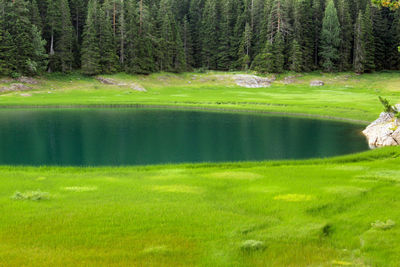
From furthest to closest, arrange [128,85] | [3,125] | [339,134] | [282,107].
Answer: [128,85] < [282,107] < [3,125] < [339,134]

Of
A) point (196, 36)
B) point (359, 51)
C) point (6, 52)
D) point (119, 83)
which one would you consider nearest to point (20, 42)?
point (6, 52)

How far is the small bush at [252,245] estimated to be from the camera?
8.18 meters

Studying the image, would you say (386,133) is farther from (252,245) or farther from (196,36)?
(196,36)

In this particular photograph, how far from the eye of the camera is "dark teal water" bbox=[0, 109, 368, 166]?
2597 centimetres

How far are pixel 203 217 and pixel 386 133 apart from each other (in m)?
24.3

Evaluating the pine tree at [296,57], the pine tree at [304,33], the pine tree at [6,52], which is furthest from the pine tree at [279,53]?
the pine tree at [6,52]

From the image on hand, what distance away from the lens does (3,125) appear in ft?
127

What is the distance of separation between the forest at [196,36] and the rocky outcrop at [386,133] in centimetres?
5787

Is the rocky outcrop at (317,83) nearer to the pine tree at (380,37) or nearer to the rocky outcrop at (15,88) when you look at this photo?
the pine tree at (380,37)

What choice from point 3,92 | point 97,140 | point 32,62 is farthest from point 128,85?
point 97,140

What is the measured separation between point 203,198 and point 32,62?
217 feet

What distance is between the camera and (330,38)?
9700 centimetres

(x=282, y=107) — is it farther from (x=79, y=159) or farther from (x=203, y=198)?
(x=203, y=198)

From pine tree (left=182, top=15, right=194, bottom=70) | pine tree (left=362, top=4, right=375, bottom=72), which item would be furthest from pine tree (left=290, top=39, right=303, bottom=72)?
pine tree (left=182, top=15, right=194, bottom=70)
